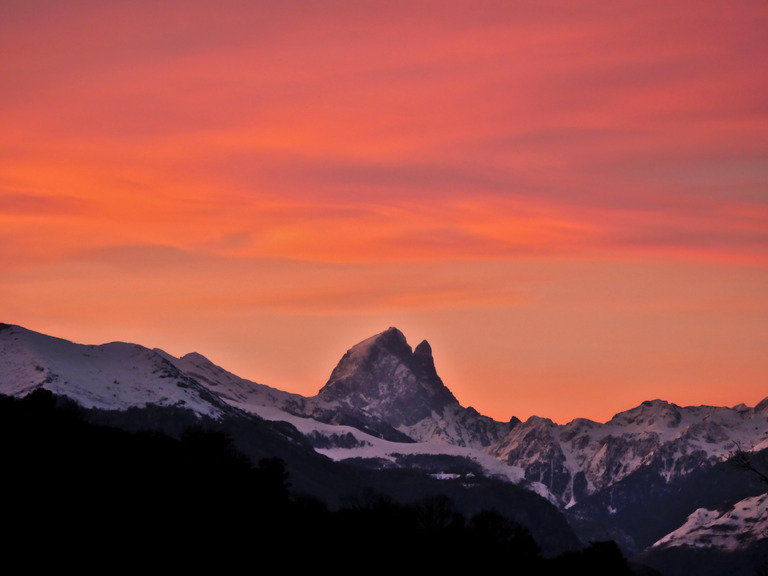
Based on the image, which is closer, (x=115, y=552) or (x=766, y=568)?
(x=766, y=568)

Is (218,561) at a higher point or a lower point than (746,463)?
lower

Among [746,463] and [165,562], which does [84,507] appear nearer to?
[165,562]

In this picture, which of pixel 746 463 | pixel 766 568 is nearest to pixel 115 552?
pixel 766 568

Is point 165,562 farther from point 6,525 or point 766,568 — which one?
point 766,568

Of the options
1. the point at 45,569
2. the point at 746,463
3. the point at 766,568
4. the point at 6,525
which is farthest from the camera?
the point at 6,525

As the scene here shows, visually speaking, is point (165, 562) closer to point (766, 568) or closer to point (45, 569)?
point (45, 569)

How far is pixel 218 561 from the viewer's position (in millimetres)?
196500

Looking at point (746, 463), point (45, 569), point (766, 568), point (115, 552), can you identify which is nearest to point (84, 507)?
point (115, 552)

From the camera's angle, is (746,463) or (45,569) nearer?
(746,463)

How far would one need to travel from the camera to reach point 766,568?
109 m

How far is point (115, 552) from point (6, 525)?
1521 cm

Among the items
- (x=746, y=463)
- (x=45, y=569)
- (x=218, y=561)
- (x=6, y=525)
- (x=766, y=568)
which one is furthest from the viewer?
(x=218, y=561)

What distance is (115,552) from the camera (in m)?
182

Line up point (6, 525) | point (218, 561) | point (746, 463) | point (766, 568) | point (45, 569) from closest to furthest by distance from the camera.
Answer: point (746, 463) < point (766, 568) < point (45, 569) < point (6, 525) < point (218, 561)
